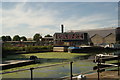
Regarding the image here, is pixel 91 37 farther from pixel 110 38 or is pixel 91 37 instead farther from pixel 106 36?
pixel 110 38

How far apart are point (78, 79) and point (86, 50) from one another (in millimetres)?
29263

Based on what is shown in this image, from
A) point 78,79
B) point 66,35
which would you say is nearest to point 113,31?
point 66,35

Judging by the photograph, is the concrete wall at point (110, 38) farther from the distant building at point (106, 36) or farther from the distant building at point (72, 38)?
the distant building at point (72, 38)

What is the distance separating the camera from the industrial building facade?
57.9m

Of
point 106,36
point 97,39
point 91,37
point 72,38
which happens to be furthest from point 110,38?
point 72,38

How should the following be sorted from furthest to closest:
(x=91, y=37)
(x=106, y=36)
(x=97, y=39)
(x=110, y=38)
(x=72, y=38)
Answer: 1. (x=91, y=37)
2. (x=97, y=39)
3. (x=106, y=36)
4. (x=110, y=38)
5. (x=72, y=38)

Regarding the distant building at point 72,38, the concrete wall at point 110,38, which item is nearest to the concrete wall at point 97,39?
the concrete wall at point 110,38

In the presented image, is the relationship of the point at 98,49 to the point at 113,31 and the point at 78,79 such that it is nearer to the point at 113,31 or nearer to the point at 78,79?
the point at 78,79

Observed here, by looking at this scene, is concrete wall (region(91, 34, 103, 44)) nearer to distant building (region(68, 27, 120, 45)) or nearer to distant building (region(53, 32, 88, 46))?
distant building (region(68, 27, 120, 45))

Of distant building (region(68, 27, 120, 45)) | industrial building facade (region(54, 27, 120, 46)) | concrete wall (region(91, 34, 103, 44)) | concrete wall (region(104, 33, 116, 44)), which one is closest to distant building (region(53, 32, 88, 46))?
industrial building facade (region(54, 27, 120, 46))

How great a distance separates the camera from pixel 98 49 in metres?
37.8

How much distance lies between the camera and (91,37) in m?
91.2

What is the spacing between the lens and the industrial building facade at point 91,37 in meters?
57.9

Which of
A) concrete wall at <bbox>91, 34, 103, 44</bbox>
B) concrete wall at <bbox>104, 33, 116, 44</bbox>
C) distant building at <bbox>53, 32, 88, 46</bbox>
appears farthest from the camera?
concrete wall at <bbox>91, 34, 103, 44</bbox>
